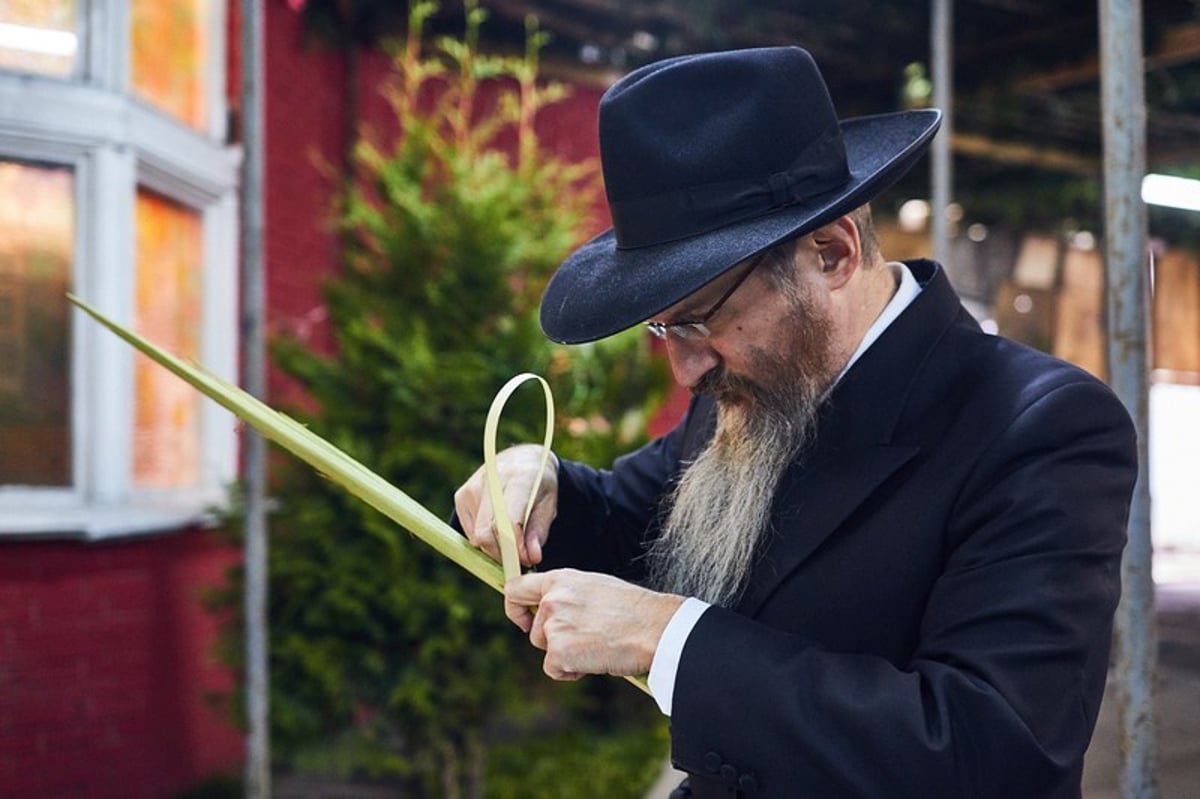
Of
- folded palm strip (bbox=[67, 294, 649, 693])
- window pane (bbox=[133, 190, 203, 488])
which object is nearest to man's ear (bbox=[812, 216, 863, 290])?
folded palm strip (bbox=[67, 294, 649, 693])

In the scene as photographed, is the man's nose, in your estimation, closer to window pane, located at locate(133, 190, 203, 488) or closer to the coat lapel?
the coat lapel

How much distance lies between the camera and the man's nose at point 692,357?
1703 mm

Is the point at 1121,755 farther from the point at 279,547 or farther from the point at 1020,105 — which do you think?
the point at 1020,105

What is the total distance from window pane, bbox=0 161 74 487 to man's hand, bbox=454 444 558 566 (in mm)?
2673

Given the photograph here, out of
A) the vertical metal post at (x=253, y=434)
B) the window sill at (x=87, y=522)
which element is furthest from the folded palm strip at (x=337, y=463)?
the window sill at (x=87, y=522)

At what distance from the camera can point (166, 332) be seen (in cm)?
488

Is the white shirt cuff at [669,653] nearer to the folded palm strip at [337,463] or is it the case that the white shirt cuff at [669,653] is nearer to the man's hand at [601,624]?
the man's hand at [601,624]

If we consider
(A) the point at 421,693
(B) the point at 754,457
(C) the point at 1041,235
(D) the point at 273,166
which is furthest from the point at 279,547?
(C) the point at 1041,235

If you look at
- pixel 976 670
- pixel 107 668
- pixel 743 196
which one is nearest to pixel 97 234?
pixel 107 668

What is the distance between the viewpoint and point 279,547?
4156mm

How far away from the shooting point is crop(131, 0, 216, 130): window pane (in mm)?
4547

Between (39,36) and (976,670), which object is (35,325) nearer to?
(39,36)

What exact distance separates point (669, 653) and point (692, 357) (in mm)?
425

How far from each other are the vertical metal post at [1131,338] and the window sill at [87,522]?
310 cm
